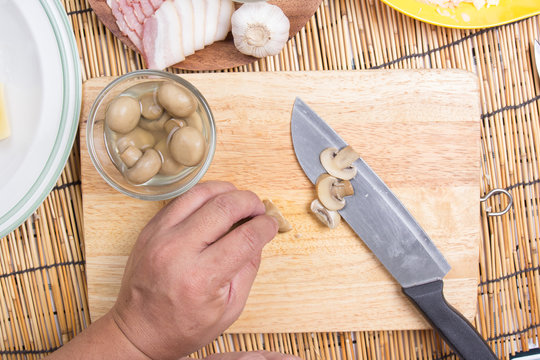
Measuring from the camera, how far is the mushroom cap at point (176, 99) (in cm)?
74

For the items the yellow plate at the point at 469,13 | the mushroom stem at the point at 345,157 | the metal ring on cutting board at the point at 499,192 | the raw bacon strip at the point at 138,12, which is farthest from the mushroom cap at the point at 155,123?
the metal ring on cutting board at the point at 499,192

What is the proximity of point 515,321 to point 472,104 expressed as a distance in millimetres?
502

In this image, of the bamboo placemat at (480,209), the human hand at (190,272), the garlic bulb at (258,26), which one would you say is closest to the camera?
the human hand at (190,272)

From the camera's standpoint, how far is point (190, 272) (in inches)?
28.2

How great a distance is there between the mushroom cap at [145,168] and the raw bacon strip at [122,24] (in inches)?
10.5

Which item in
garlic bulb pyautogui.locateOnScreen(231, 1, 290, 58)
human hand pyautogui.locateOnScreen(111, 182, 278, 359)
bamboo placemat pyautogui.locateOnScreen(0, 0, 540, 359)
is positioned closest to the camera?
human hand pyautogui.locateOnScreen(111, 182, 278, 359)

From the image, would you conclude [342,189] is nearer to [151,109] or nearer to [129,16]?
[151,109]

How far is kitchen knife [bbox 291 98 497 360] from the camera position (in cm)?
88

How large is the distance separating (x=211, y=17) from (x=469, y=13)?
1.76ft

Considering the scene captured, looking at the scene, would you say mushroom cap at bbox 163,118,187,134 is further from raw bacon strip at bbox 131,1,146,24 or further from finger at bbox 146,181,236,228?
raw bacon strip at bbox 131,1,146,24

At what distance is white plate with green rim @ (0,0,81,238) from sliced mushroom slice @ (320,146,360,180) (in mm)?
497

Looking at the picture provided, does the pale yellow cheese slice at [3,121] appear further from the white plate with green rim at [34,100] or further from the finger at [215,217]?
the finger at [215,217]

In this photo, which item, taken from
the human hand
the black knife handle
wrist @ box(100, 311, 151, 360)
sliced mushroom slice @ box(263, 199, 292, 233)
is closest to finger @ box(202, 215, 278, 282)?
the human hand

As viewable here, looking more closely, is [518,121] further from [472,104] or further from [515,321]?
[515,321]
